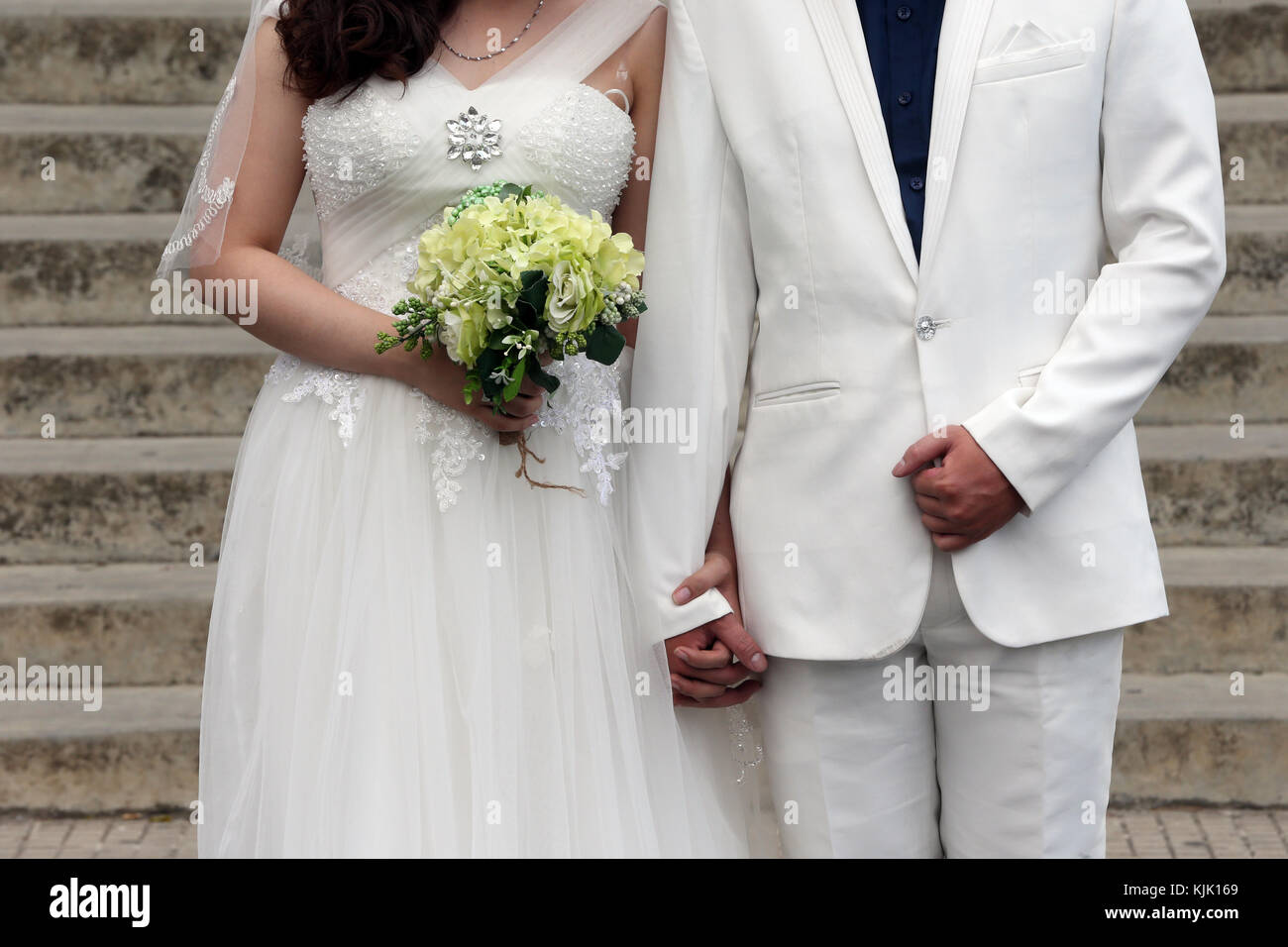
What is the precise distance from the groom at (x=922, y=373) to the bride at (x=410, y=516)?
0.14 meters

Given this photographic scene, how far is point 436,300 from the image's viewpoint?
7.13 ft

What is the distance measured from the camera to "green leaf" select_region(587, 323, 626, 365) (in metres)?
2.22

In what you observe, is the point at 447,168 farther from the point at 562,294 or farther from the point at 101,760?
the point at 101,760

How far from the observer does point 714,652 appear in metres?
2.39

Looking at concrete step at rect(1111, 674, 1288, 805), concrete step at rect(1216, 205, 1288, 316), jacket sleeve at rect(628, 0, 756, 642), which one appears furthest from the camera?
concrete step at rect(1216, 205, 1288, 316)

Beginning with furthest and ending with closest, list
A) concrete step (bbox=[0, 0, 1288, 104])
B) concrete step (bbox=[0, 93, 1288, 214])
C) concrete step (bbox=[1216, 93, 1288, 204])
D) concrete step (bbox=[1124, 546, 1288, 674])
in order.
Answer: concrete step (bbox=[0, 0, 1288, 104]), concrete step (bbox=[0, 93, 1288, 214]), concrete step (bbox=[1216, 93, 1288, 204]), concrete step (bbox=[1124, 546, 1288, 674])

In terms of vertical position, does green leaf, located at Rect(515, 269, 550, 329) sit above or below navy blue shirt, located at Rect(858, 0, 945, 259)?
below

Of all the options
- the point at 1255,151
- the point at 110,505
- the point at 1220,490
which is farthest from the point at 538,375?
the point at 1255,151

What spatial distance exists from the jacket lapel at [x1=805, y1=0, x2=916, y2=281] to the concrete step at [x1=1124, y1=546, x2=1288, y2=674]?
8.12 feet

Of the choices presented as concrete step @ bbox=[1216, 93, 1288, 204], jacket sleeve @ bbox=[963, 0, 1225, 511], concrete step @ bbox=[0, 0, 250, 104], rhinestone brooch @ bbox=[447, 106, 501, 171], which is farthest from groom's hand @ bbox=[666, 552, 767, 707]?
concrete step @ bbox=[0, 0, 250, 104]

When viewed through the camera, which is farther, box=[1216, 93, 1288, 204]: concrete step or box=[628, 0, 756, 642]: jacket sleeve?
box=[1216, 93, 1288, 204]: concrete step

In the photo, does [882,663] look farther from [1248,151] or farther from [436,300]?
[1248,151]

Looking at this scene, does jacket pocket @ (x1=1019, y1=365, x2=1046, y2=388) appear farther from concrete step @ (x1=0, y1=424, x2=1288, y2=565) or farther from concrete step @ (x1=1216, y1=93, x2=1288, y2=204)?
concrete step @ (x1=1216, y1=93, x2=1288, y2=204)

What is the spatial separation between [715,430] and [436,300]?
1.67 ft
